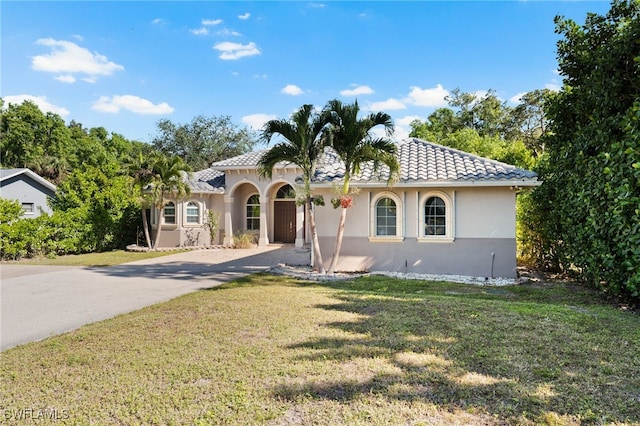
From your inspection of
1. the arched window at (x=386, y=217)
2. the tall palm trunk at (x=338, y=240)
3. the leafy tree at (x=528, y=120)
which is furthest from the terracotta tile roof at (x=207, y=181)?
the leafy tree at (x=528, y=120)

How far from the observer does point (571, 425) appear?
298cm

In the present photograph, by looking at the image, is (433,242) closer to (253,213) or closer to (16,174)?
(253,213)

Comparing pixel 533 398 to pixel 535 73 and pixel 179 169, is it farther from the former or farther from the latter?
pixel 535 73

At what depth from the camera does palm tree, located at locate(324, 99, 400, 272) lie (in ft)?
35.8

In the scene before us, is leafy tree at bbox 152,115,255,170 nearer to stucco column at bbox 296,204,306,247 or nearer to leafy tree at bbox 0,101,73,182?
leafy tree at bbox 0,101,73,182

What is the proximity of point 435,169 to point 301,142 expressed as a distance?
4397mm

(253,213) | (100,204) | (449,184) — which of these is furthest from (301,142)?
(100,204)

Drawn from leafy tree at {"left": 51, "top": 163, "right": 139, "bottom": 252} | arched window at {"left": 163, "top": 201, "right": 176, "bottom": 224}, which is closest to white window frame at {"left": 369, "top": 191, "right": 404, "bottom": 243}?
arched window at {"left": 163, "top": 201, "right": 176, "bottom": 224}

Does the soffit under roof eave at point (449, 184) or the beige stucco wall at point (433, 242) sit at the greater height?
the soffit under roof eave at point (449, 184)

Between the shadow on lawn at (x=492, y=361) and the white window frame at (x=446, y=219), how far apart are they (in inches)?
217

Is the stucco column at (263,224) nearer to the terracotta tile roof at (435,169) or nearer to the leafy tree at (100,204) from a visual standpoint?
the leafy tree at (100,204)

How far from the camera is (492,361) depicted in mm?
4188

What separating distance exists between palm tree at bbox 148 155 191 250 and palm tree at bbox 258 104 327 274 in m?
9.39

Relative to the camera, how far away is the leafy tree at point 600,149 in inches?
262
